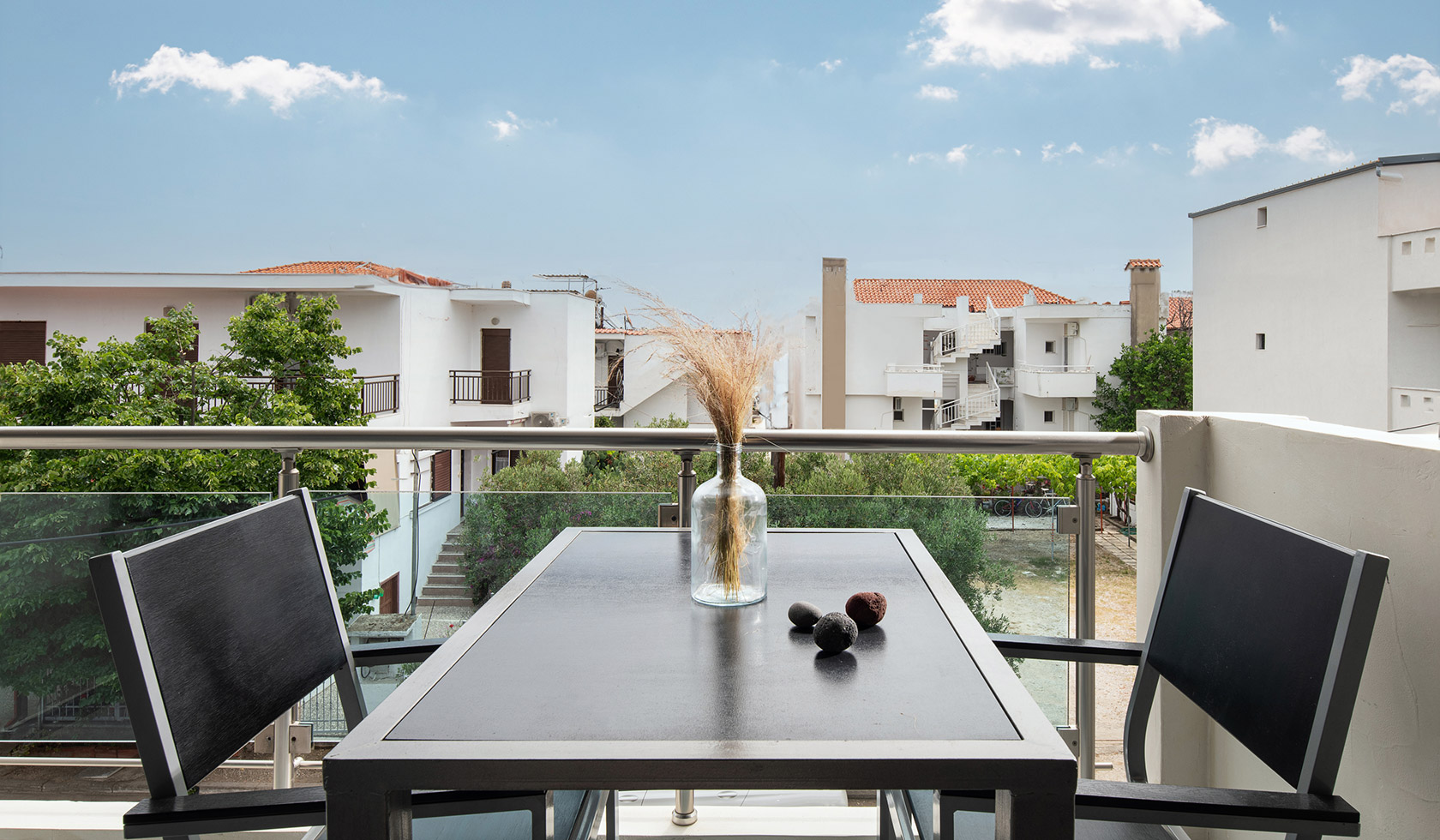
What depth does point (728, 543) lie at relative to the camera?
1.31m

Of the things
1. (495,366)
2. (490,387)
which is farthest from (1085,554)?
(495,366)

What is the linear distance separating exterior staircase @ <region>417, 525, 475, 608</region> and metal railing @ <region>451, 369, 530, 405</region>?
20.5m

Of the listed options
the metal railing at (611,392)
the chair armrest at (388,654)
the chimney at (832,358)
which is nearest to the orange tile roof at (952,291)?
the chimney at (832,358)

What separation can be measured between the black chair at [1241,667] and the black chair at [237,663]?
645mm

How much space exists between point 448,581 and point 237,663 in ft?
2.90

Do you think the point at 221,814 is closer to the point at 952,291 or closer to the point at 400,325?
the point at 400,325

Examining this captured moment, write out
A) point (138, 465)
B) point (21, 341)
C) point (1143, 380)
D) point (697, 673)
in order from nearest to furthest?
→ point (697, 673)
point (138, 465)
point (21, 341)
point (1143, 380)

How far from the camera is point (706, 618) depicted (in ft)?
4.11

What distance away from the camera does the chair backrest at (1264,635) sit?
0.99m

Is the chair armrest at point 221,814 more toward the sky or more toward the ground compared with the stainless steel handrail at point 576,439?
more toward the ground

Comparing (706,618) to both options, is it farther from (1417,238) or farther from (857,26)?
(857,26)

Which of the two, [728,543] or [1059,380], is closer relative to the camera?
[728,543]

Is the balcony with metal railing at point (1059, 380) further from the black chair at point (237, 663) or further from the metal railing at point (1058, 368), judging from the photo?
the black chair at point (237, 663)

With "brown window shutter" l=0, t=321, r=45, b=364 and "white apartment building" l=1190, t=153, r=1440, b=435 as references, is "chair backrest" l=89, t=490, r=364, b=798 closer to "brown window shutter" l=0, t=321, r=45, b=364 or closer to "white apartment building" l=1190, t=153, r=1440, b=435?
"brown window shutter" l=0, t=321, r=45, b=364
